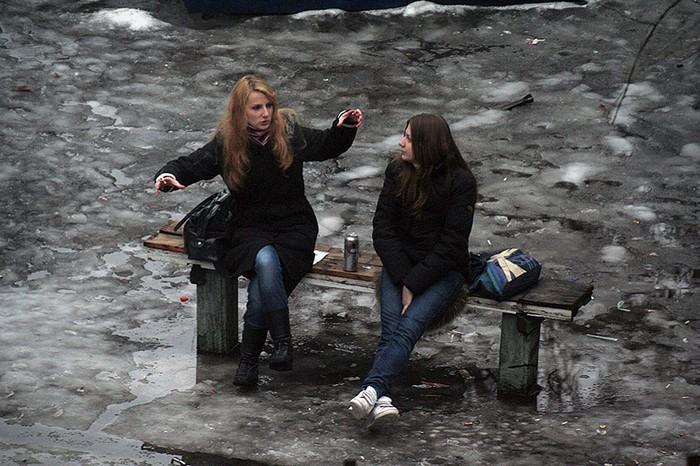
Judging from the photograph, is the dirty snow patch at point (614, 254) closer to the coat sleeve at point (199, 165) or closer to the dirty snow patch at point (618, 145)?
the dirty snow patch at point (618, 145)

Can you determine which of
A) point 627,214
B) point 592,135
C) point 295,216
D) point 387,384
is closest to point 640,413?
point 387,384

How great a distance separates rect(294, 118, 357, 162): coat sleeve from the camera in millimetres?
7879

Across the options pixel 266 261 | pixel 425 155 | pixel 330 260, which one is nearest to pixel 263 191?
pixel 266 261

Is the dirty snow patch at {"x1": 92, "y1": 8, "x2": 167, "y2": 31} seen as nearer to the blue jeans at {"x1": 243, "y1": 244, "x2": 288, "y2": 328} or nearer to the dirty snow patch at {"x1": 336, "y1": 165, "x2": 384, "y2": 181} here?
the dirty snow patch at {"x1": 336, "y1": 165, "x2": 384, "y2": 181}

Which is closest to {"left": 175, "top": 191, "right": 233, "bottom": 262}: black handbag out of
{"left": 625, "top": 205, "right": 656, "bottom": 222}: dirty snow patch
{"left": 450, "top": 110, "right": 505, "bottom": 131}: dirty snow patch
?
{"left": 625, "top": 205, "right": 656, "bottom": 222}: dirty snow patch

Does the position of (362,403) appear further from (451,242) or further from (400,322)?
(451,242)

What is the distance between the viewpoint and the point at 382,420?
276 inches

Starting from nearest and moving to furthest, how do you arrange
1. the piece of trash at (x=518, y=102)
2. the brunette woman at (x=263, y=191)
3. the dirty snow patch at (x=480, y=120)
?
1. the brunette woman at (x=263, y=191)
2. the dirty snow patch at (x=480, y=120)
3. the piece of trash at (x=518, y=102)

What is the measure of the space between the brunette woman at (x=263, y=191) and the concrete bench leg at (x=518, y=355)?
4.09 ft

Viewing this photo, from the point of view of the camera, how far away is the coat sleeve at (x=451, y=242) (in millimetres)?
7289

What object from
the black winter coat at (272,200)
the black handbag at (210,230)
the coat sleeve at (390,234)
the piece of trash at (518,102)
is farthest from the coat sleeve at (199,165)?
the piece of trash at (518,102)

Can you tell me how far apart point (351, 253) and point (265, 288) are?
0.58 metres

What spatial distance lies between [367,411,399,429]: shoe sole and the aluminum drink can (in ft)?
3.49

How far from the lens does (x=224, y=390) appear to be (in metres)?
7.62
